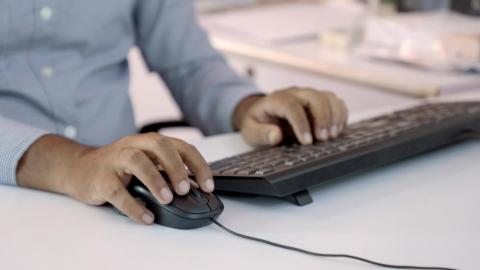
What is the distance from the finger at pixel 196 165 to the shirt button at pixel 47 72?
382 millimetres

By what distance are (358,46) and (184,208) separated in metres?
1.06

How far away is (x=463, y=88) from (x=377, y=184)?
0.62m

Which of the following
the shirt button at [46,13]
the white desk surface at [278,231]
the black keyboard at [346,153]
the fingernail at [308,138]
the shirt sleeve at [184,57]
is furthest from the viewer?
the shirt sleeve at [184,57]

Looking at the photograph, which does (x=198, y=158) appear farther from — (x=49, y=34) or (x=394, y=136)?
(x=49, y=34)

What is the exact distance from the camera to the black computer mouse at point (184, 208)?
0.67m

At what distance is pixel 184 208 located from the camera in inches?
26.5

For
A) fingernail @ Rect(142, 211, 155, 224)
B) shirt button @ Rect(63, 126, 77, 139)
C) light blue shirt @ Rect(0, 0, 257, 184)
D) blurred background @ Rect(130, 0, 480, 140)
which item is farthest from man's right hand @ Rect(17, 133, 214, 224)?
blurred background @ Rect(130, 0, 480, 140)

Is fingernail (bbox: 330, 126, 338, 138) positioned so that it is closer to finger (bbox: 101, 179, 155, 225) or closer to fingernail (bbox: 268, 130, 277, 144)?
fingernail (bbox: 268, 130, 277, 144)

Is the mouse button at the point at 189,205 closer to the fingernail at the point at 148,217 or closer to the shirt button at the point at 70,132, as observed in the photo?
the fingernail at the point at 148,217

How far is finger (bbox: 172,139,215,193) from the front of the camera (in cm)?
70

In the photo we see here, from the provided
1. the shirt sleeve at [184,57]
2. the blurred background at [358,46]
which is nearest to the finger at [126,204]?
the shirt sleeve at [184,57]

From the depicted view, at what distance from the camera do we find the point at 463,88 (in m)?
1.36

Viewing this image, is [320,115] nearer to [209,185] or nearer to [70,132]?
[209,185]

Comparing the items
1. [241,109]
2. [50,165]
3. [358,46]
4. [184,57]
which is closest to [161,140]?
[50,165]
